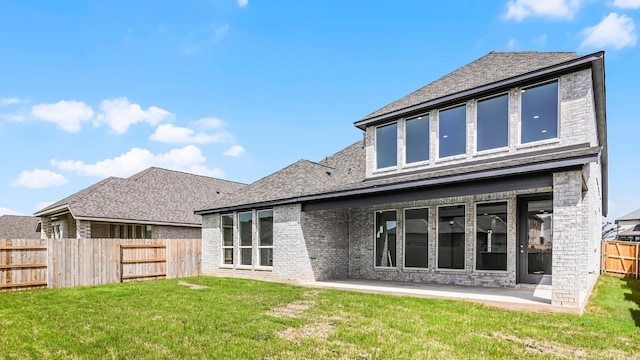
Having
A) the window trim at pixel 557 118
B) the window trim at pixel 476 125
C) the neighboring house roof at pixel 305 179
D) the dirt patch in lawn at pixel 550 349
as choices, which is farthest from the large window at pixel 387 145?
the dirt patch in lawn at pixel 550 349

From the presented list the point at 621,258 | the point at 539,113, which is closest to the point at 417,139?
the point at 539,113

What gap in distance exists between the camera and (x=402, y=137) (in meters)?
12.7

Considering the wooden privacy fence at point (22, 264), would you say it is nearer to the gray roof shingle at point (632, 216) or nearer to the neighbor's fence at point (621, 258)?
the neighbor's fence at point (621, 258)

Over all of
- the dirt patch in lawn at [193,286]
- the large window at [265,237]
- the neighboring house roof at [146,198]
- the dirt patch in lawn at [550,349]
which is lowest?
the dirt patch in lawn at [193,286]

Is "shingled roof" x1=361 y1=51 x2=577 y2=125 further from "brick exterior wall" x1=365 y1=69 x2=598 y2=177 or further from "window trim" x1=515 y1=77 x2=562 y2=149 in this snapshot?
"brick exterior wall" x1=365 y1=69 x2=598 y2=177

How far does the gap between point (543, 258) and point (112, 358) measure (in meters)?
11.2

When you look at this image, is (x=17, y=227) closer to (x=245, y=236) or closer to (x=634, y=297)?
(x=245, y=236)

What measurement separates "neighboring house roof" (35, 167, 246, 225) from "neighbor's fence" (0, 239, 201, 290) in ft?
13.4

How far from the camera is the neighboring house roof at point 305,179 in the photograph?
14.1m

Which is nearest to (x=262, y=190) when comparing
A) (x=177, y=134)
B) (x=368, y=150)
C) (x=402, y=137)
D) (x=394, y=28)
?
(x=368, y=150)

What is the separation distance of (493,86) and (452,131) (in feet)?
5.63

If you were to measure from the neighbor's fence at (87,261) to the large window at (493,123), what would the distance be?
12.6 metres

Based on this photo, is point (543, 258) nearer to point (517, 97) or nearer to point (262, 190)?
point (517, 97)

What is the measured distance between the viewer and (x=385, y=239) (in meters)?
13.6
